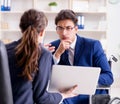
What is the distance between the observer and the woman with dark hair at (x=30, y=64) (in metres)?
1.31

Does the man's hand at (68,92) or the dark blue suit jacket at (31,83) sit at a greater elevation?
the dark blue suit jacket at (31,83)

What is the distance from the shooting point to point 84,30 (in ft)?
16.1

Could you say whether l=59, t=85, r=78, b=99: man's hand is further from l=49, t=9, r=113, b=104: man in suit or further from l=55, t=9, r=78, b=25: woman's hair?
l=55, t=9, r=78, b=25: woman's hair

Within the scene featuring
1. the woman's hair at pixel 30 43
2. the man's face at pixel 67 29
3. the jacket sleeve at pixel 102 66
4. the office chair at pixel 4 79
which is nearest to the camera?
the office chair at pixel 4 79

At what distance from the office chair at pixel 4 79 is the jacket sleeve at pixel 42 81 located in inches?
14.6

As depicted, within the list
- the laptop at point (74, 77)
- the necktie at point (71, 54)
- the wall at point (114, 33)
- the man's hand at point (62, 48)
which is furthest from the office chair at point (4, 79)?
the wall at point (114, 33)

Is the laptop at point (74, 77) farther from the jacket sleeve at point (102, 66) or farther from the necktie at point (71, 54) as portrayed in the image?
the necktie at point (71, 54)

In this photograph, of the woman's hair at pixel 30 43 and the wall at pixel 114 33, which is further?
the wall at pixel 114 33

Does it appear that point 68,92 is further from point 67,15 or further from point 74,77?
point 67,15

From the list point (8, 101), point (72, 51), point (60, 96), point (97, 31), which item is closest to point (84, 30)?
point (97, 31)

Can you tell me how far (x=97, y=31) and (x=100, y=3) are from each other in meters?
0.59

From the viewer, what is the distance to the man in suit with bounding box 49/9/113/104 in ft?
6.17

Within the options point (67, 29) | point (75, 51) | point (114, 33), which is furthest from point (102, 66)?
point (114, 33)

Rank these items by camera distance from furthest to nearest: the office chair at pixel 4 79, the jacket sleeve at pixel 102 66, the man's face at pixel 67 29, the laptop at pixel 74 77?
the man's face at pixel 67 29
the jacket sleeve at pixel 102 66
the laptop at pixel 74 77
the office chair at pixel 4 79
